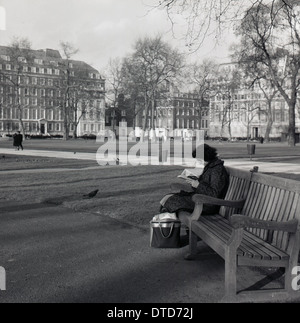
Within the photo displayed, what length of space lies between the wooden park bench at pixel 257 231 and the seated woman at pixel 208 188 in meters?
0.28

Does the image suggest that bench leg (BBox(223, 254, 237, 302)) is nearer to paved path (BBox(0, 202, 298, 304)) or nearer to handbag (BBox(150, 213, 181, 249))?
paved path (BBox(0, 202, 298, 304))

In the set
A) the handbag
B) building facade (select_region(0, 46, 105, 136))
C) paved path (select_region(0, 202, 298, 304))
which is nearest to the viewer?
paved path (select_region(0, 202, 298, 304))

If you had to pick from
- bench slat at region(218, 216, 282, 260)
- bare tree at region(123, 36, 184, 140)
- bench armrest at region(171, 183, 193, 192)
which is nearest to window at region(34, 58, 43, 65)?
bare tree at region(123, 36, 184, 140)

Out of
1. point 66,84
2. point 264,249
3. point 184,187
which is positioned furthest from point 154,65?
point 264,249

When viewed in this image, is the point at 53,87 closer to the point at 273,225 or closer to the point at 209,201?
the point at 209,201

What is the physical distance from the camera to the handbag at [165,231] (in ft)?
19.8

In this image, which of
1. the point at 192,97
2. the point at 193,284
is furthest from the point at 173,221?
the point at 192,97

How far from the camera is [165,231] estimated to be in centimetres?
613

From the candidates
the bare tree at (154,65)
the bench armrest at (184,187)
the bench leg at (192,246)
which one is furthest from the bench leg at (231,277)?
the bare tree at (154,65)

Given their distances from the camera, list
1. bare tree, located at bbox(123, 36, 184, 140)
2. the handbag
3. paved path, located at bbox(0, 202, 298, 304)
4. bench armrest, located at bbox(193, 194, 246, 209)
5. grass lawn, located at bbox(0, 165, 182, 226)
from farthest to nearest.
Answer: bare tree, located at bbox(123, 36, 184, 140)
grass lawn, located at bbox(0, 165, 182, 226)
the handbag
bench armrest, located at bbox(193, 194, 246, 209)
paved path, located at bbox(0, 202, 298, 304)

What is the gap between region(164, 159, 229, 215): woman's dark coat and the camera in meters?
6.12

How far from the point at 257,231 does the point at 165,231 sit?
132 cm

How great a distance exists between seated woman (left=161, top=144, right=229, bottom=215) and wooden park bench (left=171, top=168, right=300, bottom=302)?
0.92ft

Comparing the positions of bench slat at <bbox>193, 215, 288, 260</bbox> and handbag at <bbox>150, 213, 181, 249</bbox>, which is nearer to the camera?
bench slat at <bbox>193, 215, 288, 260</bbox>
